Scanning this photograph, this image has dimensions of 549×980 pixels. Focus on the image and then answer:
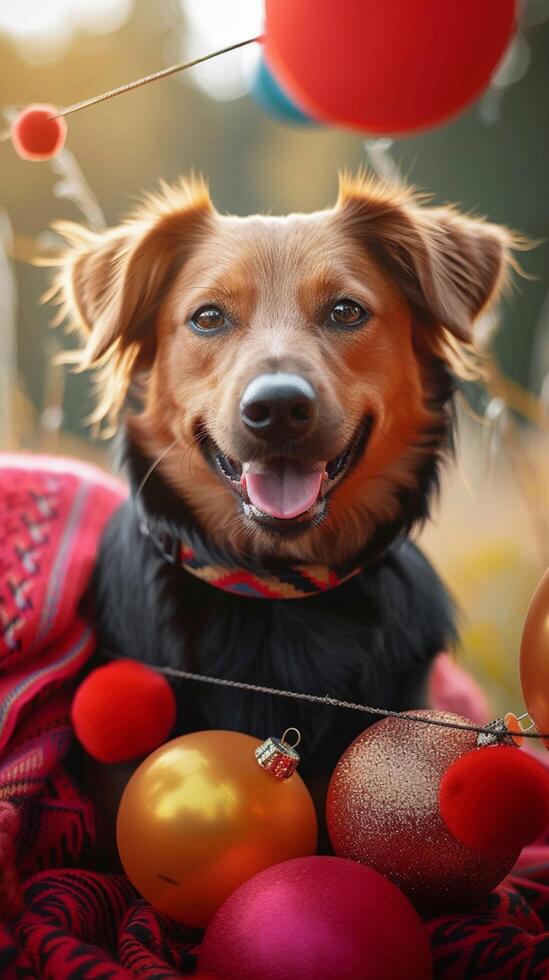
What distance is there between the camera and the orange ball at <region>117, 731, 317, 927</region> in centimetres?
113

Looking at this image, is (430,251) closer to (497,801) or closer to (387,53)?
(387,53)

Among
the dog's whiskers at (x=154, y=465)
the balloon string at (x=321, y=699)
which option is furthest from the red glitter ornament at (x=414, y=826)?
the dog's whiskers at (x=154, y=465)

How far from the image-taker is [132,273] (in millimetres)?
1470

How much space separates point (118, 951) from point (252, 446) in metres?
0.74

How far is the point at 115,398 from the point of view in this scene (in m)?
1.60

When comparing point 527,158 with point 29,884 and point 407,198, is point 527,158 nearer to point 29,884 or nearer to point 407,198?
point 407,198

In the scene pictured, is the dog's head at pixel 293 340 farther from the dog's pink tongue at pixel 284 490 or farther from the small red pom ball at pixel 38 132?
the small red pom ball at pixel 38 132

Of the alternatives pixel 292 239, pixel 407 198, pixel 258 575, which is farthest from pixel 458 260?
pixel 258 575

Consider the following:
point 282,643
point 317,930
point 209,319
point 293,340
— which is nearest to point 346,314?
point 293,340

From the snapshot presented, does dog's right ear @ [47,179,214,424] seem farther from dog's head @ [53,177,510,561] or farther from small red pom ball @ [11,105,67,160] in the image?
small red pom ball @ [11,105,67,160]

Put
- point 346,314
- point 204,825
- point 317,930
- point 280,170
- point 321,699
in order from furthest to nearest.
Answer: point 280,170 → point 346,314 → point 321,699 → point 204,825 → point 317,930

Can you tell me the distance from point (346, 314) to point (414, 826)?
0.82m

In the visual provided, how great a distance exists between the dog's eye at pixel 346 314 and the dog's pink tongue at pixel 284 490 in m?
0.27

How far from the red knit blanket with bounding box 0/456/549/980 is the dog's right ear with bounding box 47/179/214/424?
324mm
